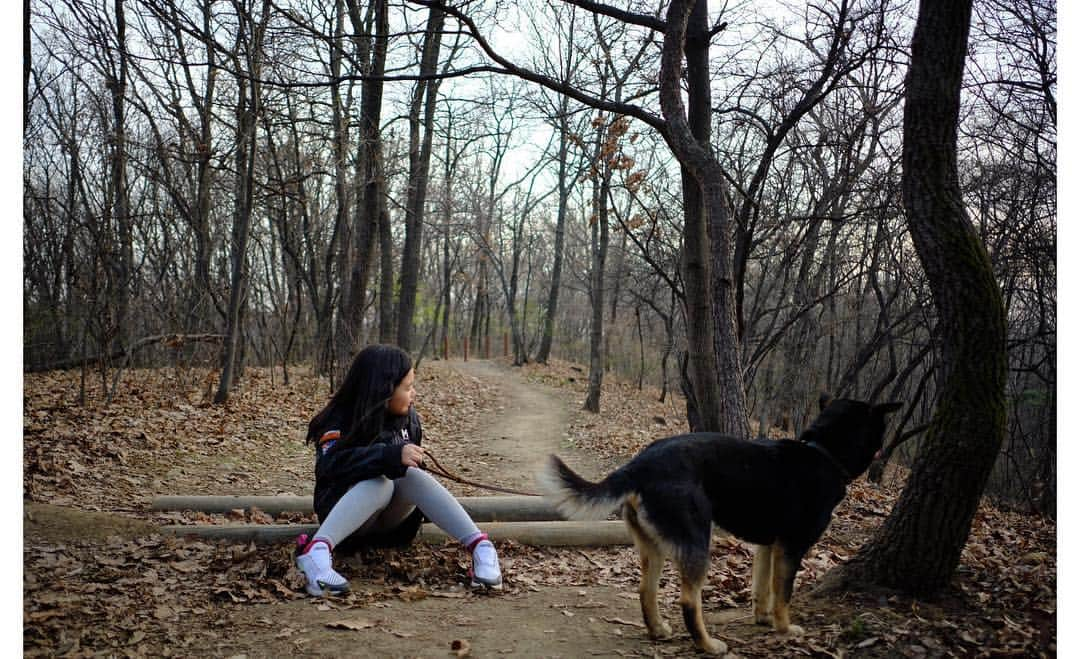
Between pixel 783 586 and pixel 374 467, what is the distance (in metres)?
2.15

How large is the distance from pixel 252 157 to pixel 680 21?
713 centimetres

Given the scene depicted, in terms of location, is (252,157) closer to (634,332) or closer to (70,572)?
(70,572)

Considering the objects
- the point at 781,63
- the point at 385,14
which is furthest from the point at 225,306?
the point at 781,63

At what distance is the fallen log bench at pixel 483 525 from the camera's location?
4.44 meters

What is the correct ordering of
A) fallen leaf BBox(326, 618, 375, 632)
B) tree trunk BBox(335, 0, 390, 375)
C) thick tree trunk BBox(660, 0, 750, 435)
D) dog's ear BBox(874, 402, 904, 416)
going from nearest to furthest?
fallen leaf BBox(326, 618, 375, 632), dog's ear BBox(874, 402, 904, 416), thick tree trunk BBox(660, 0, 750, 435), tree trunk BBox(335, 0, 390, 375)

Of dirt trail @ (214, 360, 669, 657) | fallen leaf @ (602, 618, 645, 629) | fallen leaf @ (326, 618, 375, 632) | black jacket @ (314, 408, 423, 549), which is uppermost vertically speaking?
black jacket @ (314, 408, 423, 549)

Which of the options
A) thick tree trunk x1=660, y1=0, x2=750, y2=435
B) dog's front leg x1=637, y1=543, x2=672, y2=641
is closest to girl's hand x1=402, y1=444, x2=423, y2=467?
dog's front leg x1=637, y1=543, x2=672, y2=641

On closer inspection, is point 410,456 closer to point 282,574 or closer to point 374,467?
point 374,467

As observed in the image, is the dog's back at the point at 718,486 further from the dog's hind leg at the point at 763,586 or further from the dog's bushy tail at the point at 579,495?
the dog's hind leg at the point at 763,586

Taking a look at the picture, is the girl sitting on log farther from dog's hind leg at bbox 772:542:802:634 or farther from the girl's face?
dog's hind leg at bbox 772:542:802:634

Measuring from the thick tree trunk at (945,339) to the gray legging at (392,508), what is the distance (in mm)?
2136

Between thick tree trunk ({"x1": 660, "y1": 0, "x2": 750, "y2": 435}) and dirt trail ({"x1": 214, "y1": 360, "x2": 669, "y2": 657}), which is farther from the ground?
thick tree trunk ({"x1": 660, "y1": 0, "x2": 750, "y2": 435})

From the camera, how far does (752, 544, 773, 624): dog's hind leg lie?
3.51 meters

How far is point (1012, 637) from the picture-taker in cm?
311
